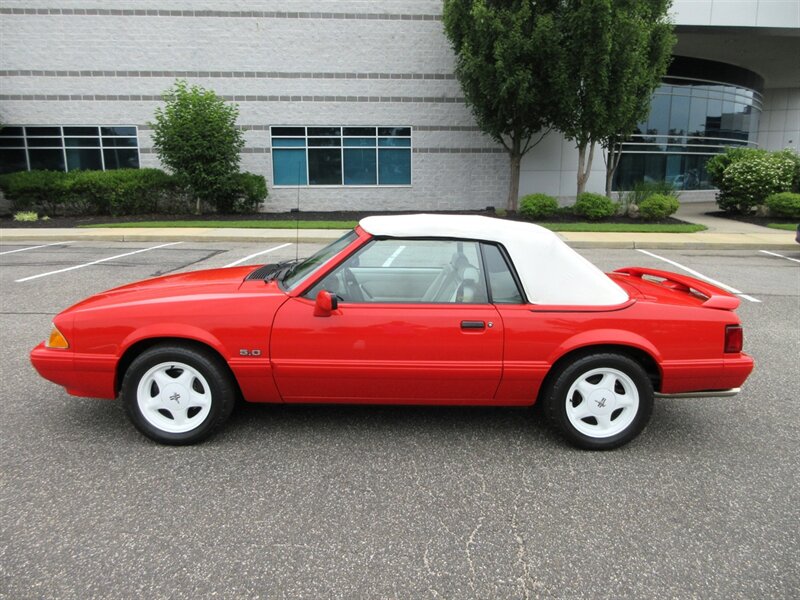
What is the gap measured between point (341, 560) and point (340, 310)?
1.41 meters

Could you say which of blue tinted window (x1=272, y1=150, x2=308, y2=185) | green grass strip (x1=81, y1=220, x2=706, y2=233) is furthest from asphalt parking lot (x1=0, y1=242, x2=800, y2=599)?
blue tinted window (x1=272, y1=150, x2=308, y2=185)

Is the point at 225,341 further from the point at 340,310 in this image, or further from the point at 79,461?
the point at 79,461

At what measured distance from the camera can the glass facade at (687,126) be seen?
23.4 metres

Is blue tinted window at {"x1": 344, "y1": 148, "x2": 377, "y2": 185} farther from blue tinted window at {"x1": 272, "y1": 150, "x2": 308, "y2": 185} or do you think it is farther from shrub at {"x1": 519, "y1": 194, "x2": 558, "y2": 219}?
shrub at {"x1": 519, "y1": 194, "x2": 558, "y2": 219}

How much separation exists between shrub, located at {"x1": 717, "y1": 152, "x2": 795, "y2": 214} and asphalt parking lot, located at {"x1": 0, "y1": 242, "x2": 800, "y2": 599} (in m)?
17.2

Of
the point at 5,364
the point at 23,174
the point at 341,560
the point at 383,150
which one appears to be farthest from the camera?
the point at 383,150

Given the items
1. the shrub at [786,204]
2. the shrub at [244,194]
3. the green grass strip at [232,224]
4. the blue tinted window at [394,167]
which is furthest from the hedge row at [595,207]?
the shrub at [244,194]

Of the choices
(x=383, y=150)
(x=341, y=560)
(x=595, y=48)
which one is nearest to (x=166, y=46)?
(x=383, y=150)

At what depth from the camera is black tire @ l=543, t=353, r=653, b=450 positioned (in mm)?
3482

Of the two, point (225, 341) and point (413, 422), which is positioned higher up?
point (225, 341)

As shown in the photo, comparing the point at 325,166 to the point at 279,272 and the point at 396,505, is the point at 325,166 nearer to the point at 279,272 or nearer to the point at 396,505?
the point at 279,272

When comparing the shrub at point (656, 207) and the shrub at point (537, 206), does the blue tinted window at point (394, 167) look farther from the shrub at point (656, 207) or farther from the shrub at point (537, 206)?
the shrub at point (656, 207)

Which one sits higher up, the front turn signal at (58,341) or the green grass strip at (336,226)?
the front turn signal at (58,341)

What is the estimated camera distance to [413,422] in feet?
13.1
